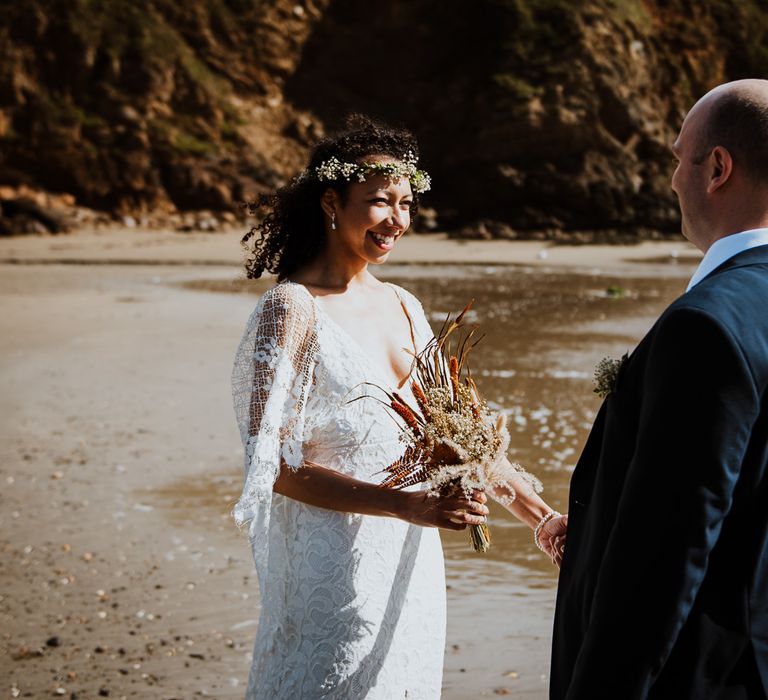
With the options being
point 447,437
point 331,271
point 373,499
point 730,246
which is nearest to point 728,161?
point 730,246

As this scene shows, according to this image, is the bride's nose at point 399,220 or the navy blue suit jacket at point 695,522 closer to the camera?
the navy blue suit jacket at point 695,522

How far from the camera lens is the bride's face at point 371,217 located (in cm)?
297

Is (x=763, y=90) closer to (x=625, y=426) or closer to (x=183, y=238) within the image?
(x=625, y=426)

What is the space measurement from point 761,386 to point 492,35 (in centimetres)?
4081

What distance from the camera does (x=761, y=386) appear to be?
1720 millimetres

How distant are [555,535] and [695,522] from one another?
113 cm

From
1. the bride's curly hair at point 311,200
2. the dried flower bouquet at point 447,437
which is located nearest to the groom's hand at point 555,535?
the dried flower bouquet at point 447,437

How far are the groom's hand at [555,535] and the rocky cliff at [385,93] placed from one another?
30.1 metres

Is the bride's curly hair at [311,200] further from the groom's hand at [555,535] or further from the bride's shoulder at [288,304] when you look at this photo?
the groom's hand at [555,535]

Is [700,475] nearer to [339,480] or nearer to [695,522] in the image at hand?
[695,522]

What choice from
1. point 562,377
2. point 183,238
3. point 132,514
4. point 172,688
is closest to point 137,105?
point 183,238

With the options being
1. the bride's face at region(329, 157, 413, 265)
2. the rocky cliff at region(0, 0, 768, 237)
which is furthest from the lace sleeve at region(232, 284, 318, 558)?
Answer: the rocky cliff at region(0, 0, 768, 237)

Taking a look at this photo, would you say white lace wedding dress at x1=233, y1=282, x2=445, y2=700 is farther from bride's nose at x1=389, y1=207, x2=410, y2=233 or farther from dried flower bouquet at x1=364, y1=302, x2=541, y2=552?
bride's nose at x1=389, y1=207, x2=410, y2=233

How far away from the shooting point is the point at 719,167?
6.19 ft
